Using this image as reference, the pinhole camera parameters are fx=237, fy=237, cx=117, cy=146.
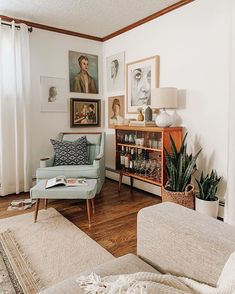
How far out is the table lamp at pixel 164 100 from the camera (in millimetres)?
2738

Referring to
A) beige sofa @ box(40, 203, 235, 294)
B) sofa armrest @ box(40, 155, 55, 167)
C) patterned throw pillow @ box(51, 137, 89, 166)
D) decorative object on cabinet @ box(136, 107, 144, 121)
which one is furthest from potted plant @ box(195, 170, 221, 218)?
sofa armrest @ box(40, 155, 55, 167)

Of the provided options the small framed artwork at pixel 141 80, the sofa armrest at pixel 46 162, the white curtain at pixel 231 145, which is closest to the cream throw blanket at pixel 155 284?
the white curtain at pixel 231 145

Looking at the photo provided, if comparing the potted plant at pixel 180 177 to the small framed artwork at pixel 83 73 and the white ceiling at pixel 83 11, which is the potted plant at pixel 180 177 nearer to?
the white ceiling at pixel 83 11

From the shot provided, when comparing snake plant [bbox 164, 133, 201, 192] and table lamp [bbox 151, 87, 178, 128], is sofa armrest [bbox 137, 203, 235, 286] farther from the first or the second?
table lamp [bbox 151, 87, 178, 128]

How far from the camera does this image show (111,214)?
2717 millimetres

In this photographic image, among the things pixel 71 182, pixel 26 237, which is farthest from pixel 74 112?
pixel 26 237

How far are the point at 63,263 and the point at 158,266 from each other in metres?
0.95

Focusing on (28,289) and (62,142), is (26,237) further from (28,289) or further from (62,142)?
(62,142)

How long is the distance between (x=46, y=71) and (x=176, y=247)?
11.2 feet

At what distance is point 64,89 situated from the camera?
3.88m

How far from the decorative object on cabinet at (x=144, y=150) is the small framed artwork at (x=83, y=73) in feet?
3.47

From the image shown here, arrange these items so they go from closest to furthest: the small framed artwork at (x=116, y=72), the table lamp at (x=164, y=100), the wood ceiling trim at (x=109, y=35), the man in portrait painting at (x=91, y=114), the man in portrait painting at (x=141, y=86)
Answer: the table lamp at (x=164, y=100)
the wood ceiling trim at (x=109, y=35)
the man in portrait painting at (x=141, y=86)
the small framed artwork at (x=116, y=72)
the man in portrait painting at (x=91, y=114)

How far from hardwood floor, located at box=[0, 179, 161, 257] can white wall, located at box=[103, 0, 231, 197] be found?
99 cm

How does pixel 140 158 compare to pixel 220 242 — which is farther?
pixel 140 158
